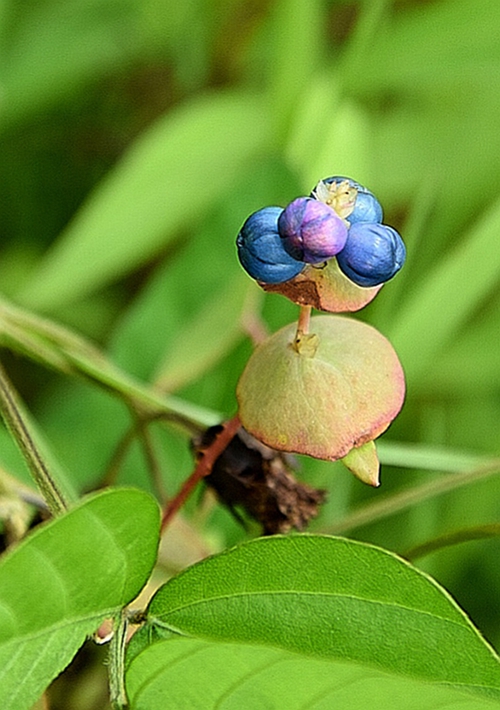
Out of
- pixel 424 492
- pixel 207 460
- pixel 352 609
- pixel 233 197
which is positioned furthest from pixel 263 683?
pixel 233 197

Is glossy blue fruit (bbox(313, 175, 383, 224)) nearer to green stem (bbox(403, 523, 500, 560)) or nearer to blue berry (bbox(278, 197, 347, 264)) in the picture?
blue berry (bbox(278, 197, 347, 264))

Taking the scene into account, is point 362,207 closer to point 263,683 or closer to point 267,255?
point 267,255

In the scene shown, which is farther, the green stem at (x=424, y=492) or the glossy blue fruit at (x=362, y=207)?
the green stem at (x=424, y=492)

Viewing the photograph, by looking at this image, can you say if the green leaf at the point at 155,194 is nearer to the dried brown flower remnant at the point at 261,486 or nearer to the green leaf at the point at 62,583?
the dried brown flower remnant at the point at 261,486

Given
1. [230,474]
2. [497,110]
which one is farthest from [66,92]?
[230,474]

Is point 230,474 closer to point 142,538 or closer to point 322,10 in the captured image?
point 142,538

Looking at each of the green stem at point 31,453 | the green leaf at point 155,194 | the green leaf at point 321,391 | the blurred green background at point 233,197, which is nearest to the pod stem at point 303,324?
the green leaf at point 321,391
